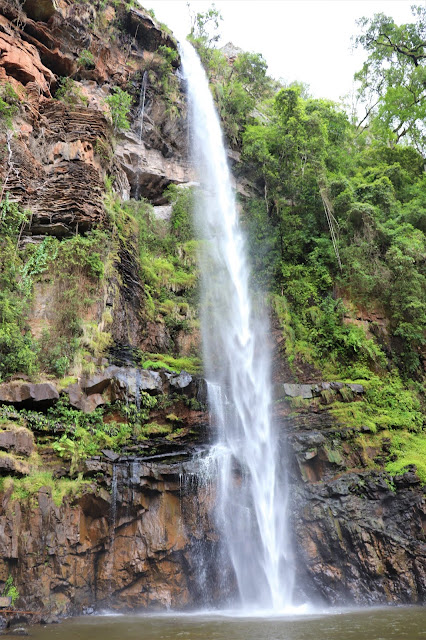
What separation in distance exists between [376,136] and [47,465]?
27.3 m

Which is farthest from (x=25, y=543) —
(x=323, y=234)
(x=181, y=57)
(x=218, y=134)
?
(x=181, y=57)

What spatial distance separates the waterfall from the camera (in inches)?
431

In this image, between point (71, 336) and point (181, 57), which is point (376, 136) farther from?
point (71, 336)

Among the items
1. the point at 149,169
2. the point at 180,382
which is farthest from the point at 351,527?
the point at 149,169

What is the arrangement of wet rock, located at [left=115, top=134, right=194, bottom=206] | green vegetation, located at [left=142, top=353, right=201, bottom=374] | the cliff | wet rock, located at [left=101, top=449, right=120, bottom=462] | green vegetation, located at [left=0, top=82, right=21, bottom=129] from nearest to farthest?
the cliff < wet rock, located at [left=101, top=449, right=120, bottom=462] < green vegetation, located at [left=142, top=353, right=201, bottom=374] < green vegetation, located at [left=0, top=82, right=21, bottom=129] < wet rock, located at [left=115, top=134, right=194, bottom=206]

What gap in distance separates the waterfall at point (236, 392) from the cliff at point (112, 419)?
45cm

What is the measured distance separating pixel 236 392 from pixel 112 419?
16.3 feet

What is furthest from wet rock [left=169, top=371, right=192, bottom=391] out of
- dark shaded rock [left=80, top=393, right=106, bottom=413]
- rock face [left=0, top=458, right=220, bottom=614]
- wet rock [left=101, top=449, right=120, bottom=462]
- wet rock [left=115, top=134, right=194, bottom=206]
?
wet rock [left=115, top=134, right=194, bottom=206]

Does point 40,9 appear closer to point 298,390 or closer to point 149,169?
point 149,169

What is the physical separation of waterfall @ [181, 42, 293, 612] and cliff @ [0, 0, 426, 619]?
0.45 m

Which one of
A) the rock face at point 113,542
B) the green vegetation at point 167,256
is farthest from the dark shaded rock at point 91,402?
the green vegetation at point 167,256

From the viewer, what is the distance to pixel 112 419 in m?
11.9

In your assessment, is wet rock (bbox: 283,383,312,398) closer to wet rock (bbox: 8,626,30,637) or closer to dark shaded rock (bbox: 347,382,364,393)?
dark shaded rock (bbox: 347,382,364,393)

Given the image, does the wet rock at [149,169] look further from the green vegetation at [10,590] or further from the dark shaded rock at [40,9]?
the green vegetation at [10,590]
